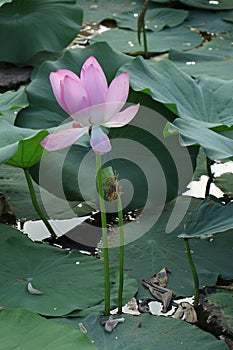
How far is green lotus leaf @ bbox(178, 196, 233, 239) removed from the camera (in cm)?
159

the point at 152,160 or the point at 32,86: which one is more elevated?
the point at 32,86

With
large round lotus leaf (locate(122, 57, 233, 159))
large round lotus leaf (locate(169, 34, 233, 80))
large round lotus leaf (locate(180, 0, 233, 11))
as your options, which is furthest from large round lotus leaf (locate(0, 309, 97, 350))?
large round lotus leaf (locate(180, 0, 233, 11))

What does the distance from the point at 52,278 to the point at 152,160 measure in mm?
542

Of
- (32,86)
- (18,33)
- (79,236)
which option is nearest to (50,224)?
(79,236)

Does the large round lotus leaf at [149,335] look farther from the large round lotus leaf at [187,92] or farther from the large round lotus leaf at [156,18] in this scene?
the large round lotus leaf at [156,18]

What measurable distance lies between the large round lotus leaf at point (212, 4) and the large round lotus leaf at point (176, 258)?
1.74 m

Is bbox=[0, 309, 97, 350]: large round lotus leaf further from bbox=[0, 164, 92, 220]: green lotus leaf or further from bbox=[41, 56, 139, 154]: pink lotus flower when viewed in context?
bbox=[0, 164, 92, 220]: green lotus leaf

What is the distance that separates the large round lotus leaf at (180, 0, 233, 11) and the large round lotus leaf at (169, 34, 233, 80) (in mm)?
369

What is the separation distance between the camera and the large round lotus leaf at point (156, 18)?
3.29 meters

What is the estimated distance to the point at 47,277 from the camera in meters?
1.70

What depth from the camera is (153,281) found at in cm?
176

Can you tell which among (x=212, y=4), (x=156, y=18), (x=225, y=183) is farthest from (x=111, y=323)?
(x=212, y=4)

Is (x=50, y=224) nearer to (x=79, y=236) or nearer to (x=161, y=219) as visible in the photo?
(x=79, y=236)

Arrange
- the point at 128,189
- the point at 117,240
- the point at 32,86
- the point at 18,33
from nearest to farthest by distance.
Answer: the point at 117,240 → the point at 128,189 → the point at 32,86 → the point at 18,33
